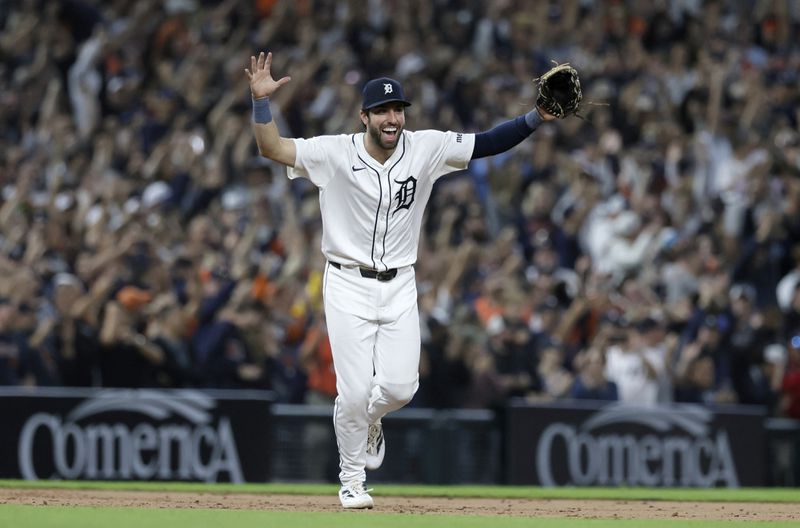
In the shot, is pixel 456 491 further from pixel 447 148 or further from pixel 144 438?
pixel 447 148

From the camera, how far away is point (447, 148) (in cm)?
886

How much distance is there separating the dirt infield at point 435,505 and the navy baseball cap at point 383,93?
231 centimetres

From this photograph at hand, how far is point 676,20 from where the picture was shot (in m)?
20.1

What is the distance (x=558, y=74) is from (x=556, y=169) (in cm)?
830

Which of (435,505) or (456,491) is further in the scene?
(456,491)

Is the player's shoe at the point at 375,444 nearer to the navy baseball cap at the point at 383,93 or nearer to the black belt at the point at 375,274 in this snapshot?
the black belt at the point at 375,274

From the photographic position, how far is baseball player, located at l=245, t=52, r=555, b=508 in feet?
27.8

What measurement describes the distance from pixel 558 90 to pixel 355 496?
105 inches

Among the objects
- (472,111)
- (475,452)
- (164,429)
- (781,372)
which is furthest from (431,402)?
(472,111)

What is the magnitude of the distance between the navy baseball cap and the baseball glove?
2.84 ft

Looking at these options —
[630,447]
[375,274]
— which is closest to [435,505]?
[375,274]

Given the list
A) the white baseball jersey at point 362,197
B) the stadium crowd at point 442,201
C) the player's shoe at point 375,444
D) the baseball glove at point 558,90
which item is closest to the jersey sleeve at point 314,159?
the white baseball jersey at point 362,197

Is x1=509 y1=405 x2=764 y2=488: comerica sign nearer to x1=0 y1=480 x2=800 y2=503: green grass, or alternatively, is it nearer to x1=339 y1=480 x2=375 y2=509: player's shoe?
x1=0 y1=480 x2=800 y2=503: green grass

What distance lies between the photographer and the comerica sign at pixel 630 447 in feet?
43.3
